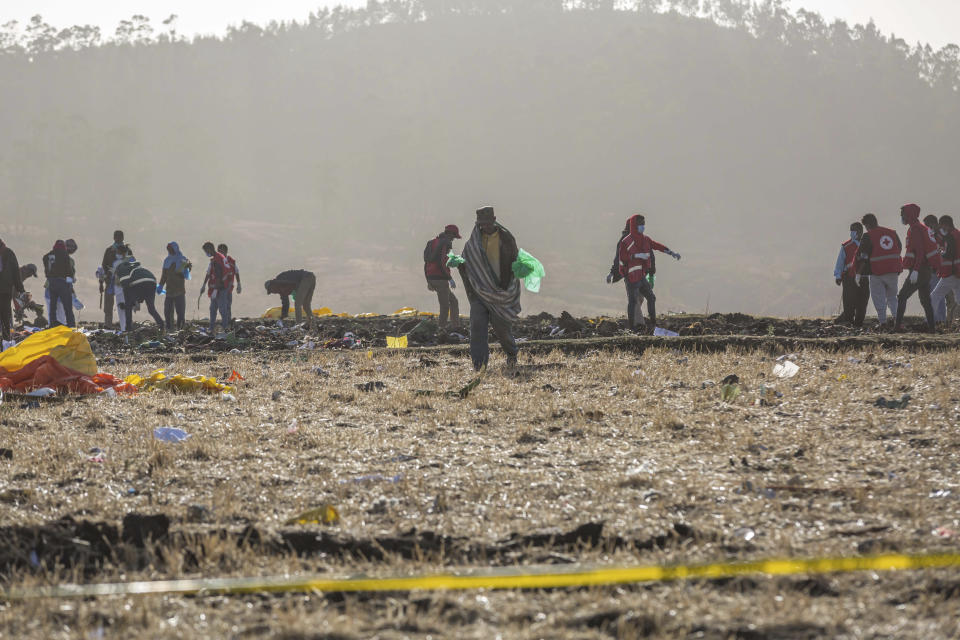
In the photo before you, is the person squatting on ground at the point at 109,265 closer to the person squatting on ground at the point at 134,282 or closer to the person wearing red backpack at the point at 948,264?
the person squatting on ground at the point at 134,282

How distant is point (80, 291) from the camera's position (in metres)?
64.2

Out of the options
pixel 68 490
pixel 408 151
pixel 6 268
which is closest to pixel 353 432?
pixel 68 490

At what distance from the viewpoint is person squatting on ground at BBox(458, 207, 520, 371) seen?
11375mm

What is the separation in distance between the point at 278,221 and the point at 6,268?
87728mm

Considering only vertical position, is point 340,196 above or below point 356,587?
above

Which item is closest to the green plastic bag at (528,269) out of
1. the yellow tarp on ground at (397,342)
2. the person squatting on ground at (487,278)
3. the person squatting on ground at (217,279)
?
the person squatting on ground at (487,278)

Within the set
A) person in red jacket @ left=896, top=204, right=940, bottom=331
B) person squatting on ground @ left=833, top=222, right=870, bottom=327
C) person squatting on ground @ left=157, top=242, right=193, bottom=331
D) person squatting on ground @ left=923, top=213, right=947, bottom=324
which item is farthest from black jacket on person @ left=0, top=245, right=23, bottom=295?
person squatting on ground @ left=923, top=213, right=947, bottom=324

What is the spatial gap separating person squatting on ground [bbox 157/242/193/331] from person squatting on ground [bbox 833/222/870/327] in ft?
35.5

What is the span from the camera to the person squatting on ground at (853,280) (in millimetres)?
16625

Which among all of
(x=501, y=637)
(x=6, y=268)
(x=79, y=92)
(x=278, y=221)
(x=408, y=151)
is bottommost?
(x=501, y=637)

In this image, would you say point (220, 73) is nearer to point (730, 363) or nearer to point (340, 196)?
point (340, 196)

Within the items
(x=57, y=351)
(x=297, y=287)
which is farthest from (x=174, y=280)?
(x=57, y=351)

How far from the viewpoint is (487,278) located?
11.4 metres

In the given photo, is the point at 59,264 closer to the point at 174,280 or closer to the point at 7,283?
the point at 174,280
